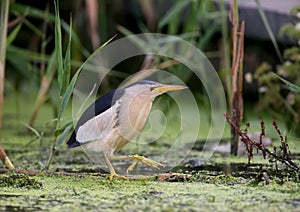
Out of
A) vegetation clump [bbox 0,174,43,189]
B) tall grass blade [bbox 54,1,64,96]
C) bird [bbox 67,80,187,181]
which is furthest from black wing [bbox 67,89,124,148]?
vegetation clump [bbox 0,174,43,189]

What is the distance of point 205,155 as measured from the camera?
3.20 meters

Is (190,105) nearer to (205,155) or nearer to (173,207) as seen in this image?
(205,155)

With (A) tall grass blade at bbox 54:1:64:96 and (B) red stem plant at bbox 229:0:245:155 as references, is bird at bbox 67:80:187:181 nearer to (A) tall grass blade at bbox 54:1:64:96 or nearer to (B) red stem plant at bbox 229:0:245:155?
(A) tall grass blade at bbox 54:1:64:96

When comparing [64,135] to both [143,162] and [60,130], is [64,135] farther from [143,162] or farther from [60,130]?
[143,162]

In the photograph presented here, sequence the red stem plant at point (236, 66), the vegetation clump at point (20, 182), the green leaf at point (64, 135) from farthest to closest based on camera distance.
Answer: the red stem plant at point (236, 66) < the green leaf at point (64, 135) < the vegetation clump at point (20, 182)

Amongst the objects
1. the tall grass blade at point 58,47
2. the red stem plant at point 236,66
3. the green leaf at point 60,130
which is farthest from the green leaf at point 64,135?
the red stem plant at point 236,66

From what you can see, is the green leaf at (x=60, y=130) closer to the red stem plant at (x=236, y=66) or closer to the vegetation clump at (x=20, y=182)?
the vegetation clump at (x=20, y=182)

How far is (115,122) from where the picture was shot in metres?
2.57

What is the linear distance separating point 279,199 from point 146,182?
51 centimetres

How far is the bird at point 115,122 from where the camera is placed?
2.56m

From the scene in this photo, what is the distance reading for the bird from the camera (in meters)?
2.56

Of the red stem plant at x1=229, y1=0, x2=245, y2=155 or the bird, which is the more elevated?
the red stem plant at x1=229, y1=0, x2=245, y2=155

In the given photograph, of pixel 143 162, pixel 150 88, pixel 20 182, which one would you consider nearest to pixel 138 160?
pixel 143 162

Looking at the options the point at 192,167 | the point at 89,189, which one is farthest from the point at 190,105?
the point at 89,189
